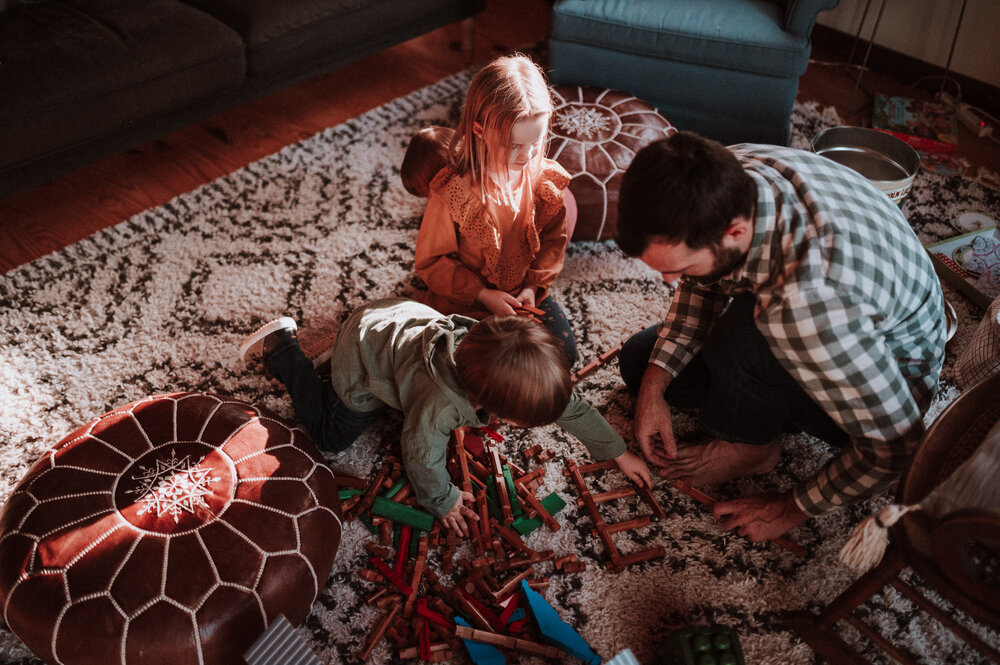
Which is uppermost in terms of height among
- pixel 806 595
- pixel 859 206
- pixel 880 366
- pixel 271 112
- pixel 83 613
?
pixel 859 206

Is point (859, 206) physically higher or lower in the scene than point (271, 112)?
higher

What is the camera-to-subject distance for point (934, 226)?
2.25m

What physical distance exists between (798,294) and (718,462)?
573 millimetres

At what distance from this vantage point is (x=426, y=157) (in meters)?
1.61

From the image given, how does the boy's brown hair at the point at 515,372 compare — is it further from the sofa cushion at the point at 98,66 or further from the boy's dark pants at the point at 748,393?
the sofa cushion at the point at 98,66

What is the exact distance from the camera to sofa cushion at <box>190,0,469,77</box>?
220 cm

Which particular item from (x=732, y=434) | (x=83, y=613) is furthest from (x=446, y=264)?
(x=83, y=613)

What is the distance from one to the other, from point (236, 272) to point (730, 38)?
1.72 meters

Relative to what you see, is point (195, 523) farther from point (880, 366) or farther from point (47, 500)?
point (880, 366)

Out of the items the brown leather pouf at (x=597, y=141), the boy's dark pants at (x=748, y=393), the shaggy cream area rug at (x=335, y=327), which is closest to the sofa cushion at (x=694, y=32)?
the brown leather pouf at (x=597, y=141)

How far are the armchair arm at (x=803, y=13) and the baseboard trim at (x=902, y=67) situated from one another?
0.97 meters

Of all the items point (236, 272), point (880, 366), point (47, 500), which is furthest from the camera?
point (236, 272)

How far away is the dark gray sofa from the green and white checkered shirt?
1.63 m

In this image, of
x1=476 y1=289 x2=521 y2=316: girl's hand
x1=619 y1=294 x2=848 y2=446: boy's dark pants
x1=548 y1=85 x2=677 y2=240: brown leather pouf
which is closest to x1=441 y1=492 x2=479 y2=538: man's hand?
x1=476 y1=289 x2=521 y2=316: girl's hand
